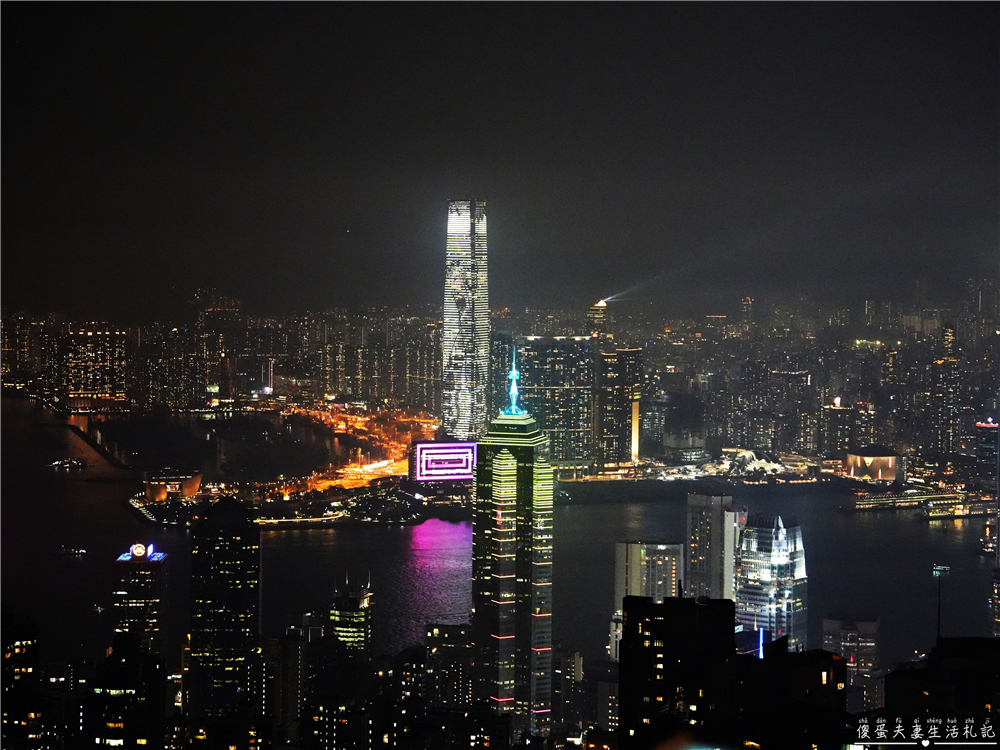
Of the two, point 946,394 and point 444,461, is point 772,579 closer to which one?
point 946,394

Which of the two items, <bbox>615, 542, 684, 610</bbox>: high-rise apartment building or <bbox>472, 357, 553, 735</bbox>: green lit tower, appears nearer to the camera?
<bbox>472, 357, 553, 735</bbox>: green lit tower

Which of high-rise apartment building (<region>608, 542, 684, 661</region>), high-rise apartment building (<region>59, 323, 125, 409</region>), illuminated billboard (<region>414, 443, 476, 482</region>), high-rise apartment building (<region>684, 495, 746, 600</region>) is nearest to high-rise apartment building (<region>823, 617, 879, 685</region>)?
high-rise apartment building (<region>684, 495, 746, 600</region>)

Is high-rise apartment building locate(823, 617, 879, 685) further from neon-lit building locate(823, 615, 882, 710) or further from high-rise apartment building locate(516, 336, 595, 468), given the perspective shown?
high-rise apartment building locate(516, 336, 595, 468)

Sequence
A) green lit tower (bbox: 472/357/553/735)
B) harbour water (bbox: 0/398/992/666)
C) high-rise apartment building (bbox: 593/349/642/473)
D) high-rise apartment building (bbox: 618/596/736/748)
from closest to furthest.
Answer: high-rise apartment building (bbox: 618/596/736/748), green lit tower (bbox: 472/357/553/735), harbour water (bbox: 0/398/992/666), high-rise apartment building (bbox: 593/349/642/473)

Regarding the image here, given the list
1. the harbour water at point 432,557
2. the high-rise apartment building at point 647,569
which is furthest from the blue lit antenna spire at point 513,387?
the high-rise apartment building at point 647,569

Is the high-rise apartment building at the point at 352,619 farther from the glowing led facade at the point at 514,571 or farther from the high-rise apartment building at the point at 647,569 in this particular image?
the high-rise apartment building at the point at 647,569

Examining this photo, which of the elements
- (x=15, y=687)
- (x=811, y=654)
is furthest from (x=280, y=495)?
(x=811, y=654)

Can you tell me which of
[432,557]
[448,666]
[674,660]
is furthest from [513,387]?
[674,660]
